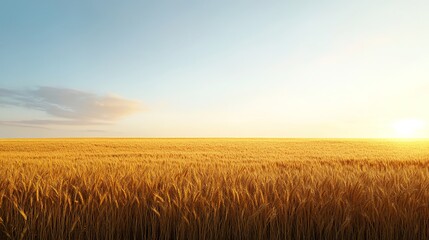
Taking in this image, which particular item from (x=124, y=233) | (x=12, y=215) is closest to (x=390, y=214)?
(x=124, y=233)

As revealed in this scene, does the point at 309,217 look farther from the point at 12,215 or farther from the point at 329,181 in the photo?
the point at 12,215

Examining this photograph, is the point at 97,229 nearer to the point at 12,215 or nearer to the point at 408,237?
the point at 12,215

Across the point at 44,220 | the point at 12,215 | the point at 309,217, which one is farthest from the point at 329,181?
the point at 12,215

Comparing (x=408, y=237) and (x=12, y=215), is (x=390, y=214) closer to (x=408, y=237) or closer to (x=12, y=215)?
(x=408, y=237)

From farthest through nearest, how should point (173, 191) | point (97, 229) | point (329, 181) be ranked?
point (329, 181), point (173, 191), point (97, 229)

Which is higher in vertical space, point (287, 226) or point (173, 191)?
point (173, 191)

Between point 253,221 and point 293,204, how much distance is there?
0.44m

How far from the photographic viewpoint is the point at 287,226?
103 inches

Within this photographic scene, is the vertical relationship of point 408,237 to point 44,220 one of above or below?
below

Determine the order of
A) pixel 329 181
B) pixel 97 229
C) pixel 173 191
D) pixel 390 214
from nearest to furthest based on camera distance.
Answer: pixel 97 229, pixel 390 214, pixel 173 191, pixel 329 181

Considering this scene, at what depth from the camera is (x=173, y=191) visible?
3.17 m

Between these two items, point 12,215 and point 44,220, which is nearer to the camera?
point 44,220

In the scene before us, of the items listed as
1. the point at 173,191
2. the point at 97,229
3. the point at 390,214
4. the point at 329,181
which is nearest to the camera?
the point at 97,229

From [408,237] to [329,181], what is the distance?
1.15 meters
